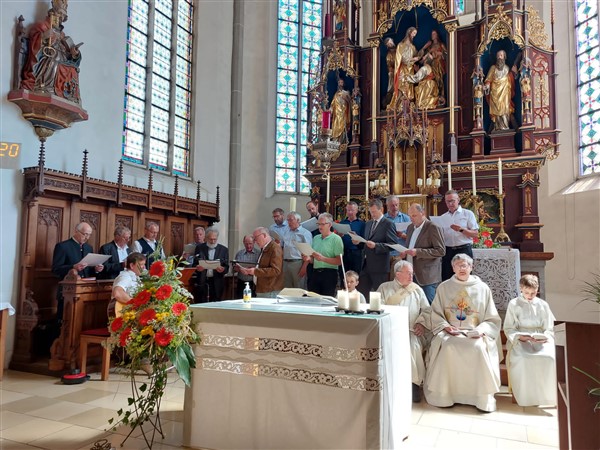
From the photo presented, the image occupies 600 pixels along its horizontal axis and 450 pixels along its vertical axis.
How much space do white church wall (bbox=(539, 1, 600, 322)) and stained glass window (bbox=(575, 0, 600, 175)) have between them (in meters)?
0.12

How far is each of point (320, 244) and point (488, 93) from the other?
5.23 meters

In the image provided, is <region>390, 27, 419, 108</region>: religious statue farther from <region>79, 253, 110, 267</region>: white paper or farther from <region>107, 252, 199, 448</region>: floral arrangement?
<region>107, 252, 199, 448</region>: floral arrangement

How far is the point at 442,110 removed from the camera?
9094mm

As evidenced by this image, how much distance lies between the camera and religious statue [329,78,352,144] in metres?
9.92

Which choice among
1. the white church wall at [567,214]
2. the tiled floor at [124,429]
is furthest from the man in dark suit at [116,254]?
the white church wall at [567,214]

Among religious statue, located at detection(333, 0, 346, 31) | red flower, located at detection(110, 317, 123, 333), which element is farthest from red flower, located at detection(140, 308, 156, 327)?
religious statue, located at detection(333, 0, 346, 31)

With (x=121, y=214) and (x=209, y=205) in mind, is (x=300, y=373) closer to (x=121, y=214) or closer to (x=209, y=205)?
(x=121, y=214)

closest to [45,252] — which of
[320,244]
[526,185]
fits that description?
[320,244]

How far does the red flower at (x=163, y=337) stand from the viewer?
300 centimetres

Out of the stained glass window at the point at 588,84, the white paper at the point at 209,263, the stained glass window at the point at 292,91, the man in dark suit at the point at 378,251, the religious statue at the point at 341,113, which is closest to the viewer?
the man in dark suit at the point at 378,251

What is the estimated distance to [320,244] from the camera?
576cm

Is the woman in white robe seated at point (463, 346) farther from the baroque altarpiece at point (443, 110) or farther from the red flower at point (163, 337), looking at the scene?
the baroque altarpiece at point (443, 110)

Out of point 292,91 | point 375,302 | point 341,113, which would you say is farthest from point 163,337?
point 292,91

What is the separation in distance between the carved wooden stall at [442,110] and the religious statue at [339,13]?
2 cm
